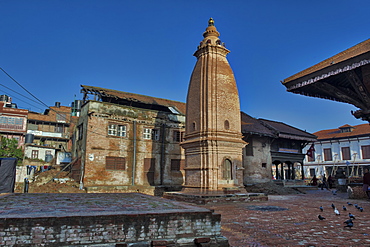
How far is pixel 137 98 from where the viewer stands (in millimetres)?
27203

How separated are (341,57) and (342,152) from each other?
40.9 metres

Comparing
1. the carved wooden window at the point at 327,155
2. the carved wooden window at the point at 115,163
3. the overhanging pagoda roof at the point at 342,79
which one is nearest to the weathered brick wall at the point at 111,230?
the overhanging pagoda roof at the point at 342,79

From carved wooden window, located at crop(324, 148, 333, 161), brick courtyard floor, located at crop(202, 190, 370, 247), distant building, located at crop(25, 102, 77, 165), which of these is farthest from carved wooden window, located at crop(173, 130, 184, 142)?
carved wooden window, located at crop(324, 148, 333, 161)

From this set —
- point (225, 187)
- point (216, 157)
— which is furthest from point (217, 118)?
point (225, 187)

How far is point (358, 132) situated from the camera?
42219 millimetres

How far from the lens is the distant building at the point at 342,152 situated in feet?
134

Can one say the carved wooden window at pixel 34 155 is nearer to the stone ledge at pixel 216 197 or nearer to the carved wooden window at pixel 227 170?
the stone ledge at pixel 216 197

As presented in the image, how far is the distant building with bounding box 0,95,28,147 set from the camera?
35.1m

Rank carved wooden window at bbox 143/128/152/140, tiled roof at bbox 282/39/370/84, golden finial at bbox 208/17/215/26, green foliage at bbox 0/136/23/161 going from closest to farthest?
1. tiled roof at bbox 282/39/370/84
2. golden finial at bbox 208/17/215/26
3. carved wooden window at bbox 143/128/152/140
4. green foliage at bbox 0/136/23/161

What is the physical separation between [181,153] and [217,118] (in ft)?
30.2

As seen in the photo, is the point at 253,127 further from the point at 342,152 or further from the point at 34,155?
the point at 342,152

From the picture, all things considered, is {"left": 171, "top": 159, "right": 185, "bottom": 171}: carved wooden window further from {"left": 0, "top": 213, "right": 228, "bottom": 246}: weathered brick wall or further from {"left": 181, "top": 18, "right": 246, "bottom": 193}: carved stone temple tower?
{"left": 0, "top": 213, "right": 228, "bottom": 246}: weathered brick wall

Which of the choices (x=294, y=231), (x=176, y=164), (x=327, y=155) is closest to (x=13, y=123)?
(x=176, y=164)

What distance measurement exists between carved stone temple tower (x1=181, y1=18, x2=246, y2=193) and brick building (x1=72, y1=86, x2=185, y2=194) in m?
6.80
